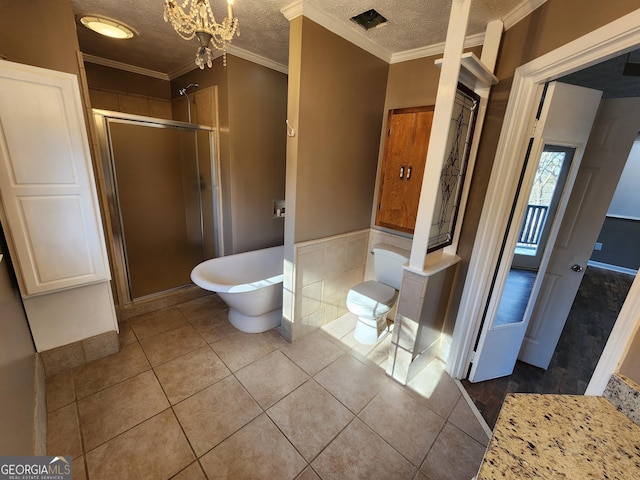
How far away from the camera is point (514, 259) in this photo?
1807 mm

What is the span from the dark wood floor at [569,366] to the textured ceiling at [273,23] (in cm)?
245

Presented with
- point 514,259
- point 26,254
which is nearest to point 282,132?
point 26,254

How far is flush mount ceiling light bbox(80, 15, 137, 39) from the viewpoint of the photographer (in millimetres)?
1858

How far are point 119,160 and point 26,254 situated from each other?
3.92ft

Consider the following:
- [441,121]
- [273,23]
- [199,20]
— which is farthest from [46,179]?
[441,121]

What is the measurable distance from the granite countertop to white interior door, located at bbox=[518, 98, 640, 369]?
148 centimetres

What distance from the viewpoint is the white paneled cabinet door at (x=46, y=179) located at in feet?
4.43

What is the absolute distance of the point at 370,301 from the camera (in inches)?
85.2

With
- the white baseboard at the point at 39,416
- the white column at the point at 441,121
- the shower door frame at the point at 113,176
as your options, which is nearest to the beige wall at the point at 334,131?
the white column at the point at 441,121

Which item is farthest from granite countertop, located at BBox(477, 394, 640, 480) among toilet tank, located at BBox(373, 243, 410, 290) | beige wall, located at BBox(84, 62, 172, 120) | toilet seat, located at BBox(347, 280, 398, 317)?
beige wall, located at BBox(84, 62, 172, 120)

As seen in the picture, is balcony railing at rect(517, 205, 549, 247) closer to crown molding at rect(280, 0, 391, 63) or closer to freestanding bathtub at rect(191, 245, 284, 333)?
crown molding at rect(280, 0, 391, 63)

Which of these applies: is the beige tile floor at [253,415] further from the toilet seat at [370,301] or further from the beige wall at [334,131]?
the beige wall at [334,131]

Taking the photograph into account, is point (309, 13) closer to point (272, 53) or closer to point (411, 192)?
point (272, 53)

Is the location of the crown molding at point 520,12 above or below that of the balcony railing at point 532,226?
above
